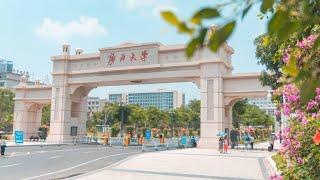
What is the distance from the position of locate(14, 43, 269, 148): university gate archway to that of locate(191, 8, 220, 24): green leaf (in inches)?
899

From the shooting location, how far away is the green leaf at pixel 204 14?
1252mm

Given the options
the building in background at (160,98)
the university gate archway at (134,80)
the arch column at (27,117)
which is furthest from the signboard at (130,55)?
the building in background at (160,98)

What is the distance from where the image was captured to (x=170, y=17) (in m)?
1.21

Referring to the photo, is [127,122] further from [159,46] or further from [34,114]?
[159,46]

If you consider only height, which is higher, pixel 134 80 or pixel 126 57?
pixel 126 57

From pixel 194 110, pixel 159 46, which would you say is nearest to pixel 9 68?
pixel 194 110

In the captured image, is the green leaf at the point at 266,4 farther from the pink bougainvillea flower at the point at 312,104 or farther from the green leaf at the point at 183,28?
the pink bougainvillea flower at the point at 312,104

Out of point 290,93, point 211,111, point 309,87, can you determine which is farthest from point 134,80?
point 309,87

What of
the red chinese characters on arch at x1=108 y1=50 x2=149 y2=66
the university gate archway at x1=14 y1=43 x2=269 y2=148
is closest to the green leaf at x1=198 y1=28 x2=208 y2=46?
the university gate archway at x1=14 y1=43 x2=269 y2=148

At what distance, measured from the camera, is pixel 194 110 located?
79188 mm

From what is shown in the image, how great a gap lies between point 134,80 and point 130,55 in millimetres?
2112

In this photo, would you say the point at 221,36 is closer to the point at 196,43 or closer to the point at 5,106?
the point at 196,43

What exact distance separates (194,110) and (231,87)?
49.6m

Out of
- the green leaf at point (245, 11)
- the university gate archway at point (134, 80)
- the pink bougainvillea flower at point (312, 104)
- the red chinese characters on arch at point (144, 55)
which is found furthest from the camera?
the red chinese characters on arch at point (144, 55)
